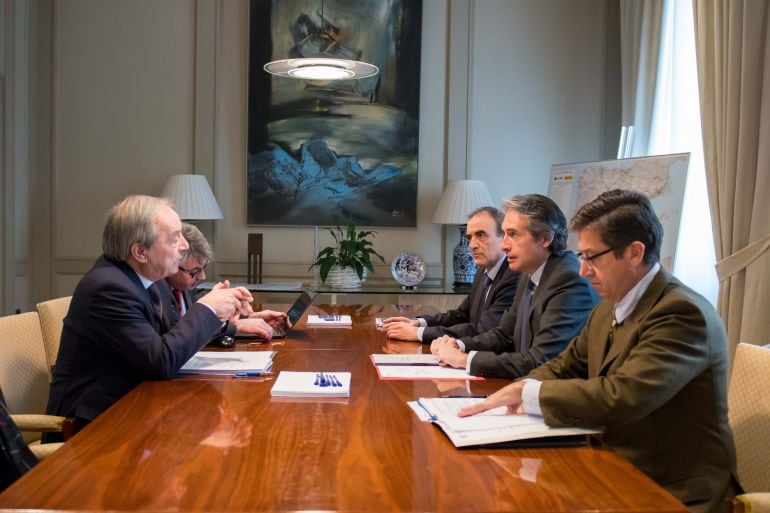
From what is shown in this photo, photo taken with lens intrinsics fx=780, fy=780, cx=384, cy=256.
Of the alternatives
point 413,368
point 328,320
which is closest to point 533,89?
point 328,320

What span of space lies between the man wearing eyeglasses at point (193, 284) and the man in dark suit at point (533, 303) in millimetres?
788

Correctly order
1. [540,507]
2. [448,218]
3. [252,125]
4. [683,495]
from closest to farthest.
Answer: [540,507]
[683,495]
[448,218]
[252,125]

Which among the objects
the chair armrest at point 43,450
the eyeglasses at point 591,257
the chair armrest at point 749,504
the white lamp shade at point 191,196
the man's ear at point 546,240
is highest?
the white lamp shade at point 191,196

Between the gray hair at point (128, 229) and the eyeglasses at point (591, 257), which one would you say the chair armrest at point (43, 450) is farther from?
the eyeglasses at point (591, 257)

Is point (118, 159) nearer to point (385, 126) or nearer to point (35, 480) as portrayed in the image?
point (385, 126)

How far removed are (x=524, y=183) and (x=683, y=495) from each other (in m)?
4.54

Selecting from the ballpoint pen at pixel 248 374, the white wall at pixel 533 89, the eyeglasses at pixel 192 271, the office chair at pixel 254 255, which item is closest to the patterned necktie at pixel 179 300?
the eyeglasses at pixel 192 271

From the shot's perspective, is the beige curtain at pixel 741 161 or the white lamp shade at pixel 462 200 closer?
the beige curtain at pixel 741 161

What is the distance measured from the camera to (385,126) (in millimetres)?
6086

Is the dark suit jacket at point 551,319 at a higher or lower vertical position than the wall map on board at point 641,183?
lower

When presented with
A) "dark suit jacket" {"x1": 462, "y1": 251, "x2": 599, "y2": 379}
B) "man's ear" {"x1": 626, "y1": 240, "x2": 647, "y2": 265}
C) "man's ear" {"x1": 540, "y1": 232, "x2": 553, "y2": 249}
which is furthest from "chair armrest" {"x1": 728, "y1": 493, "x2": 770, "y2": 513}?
"man's ear" {"x1": 540, "y1": 232, "x2": 553, "y2": 249}

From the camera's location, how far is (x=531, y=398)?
1.85m

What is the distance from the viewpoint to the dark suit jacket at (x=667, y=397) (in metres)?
1.78

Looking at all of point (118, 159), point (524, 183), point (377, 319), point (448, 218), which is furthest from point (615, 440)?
point (118, 159)
